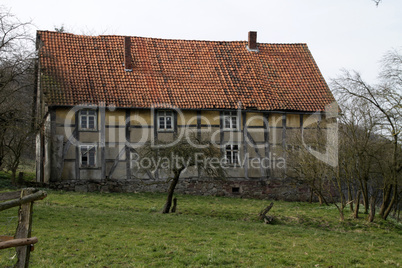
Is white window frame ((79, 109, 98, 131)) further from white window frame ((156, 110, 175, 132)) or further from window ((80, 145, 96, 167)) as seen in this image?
white window frame ((156, 110, 175, 132))

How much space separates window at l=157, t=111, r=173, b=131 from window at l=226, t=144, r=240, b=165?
9.62ft

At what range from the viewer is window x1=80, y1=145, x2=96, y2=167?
20.9 metres

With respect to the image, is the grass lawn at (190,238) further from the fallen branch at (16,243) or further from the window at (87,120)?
the window at (87,120)

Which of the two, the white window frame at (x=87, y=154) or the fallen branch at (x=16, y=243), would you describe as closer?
the fallen branch at (x=16, y=243)

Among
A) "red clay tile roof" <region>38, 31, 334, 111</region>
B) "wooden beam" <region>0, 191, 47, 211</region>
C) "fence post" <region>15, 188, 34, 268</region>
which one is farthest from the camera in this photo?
→ "red clay tile roof" <region>38, 31, 334, 111</region>

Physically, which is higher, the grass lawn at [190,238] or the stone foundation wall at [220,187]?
the stone foundation wall at [220,187]

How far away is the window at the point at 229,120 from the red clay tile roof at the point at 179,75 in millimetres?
498

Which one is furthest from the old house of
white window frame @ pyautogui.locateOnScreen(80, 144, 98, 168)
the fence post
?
the fence post

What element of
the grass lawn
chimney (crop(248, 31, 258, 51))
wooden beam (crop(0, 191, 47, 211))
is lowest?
the grass lawn

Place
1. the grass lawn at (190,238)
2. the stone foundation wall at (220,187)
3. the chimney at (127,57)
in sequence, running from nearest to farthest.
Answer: the grass lawn at (190,238) < the stone foundation wall at (220,187) < the chimney at (127,57)

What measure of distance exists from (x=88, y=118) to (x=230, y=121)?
6.57 m

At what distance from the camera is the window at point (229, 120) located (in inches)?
893

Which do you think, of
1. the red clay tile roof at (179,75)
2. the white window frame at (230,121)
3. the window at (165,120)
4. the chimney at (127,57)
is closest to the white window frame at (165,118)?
the window at (165,120)

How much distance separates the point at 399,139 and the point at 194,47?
524 inches
